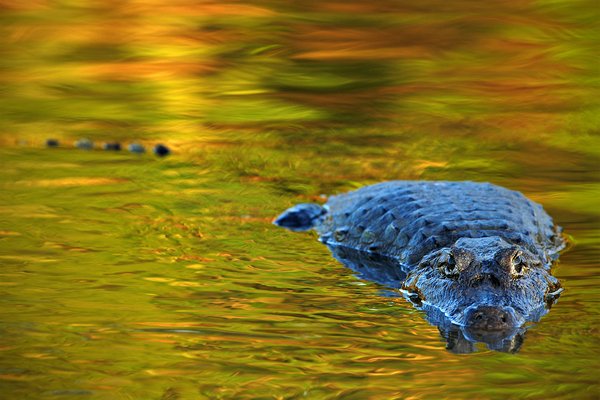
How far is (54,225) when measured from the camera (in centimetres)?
679

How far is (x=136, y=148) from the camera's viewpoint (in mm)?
9312

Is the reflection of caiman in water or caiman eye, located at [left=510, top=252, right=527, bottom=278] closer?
the reflection of caiman in water

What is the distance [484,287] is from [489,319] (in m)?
0.38

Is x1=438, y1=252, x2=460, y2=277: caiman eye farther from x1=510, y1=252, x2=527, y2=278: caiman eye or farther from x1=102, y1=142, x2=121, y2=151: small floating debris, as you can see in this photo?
x1=102, y1=142, x2=121, y2=151: small floating debris

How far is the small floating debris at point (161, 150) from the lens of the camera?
918 cm

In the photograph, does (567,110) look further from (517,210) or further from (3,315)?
(3,315)

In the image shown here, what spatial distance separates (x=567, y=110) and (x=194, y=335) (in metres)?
6.73

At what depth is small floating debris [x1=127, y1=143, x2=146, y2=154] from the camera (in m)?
9.26

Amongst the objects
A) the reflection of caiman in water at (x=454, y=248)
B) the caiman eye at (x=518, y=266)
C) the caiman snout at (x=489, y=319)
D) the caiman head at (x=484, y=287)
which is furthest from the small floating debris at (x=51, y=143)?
the caiman snout at (x=489, y=319)

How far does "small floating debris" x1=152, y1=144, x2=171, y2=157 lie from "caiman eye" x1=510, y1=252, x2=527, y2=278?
14.2 ft

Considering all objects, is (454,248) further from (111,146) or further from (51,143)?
(51,143)

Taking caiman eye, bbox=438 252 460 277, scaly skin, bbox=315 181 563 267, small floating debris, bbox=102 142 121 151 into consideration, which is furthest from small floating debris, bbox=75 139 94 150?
caiman eye, bbox=438 252 460 277

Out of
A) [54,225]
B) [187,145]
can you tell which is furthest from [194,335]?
[187,145]

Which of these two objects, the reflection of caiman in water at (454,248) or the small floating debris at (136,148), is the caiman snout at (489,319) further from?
the small floating debris at (136,148)
